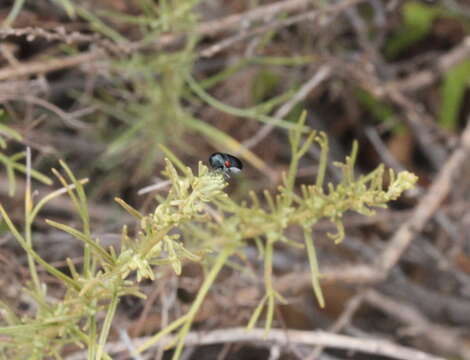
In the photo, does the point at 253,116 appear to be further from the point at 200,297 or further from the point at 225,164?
the point at 225,164

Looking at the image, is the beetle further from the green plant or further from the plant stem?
the plant stem

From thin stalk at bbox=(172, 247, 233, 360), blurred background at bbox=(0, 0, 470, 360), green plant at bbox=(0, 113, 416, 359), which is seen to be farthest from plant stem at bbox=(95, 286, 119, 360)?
blurred background at bbox=(0, 0, 470, 360)

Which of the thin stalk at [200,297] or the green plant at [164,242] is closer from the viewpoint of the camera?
the green plant at [164,242]

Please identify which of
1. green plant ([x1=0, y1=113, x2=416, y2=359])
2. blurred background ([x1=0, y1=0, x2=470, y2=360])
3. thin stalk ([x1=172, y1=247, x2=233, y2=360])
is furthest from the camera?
blurred background ([x1=0, y1=0, x2=470, y2=360])

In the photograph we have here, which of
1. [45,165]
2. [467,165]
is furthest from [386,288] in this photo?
[45,165]

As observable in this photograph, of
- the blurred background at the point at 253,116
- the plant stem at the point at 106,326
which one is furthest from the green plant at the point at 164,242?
the blurred background at the point at 253,116

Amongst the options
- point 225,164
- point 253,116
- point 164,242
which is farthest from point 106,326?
point 253,116

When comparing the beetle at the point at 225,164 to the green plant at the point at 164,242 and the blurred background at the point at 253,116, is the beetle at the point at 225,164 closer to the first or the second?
the green plant at the point at 164,242

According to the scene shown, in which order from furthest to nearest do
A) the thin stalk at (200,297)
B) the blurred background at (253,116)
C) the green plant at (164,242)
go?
the blurred background at (253,116) → the thin stalk at (200,297) → the green plant at (164,242)
